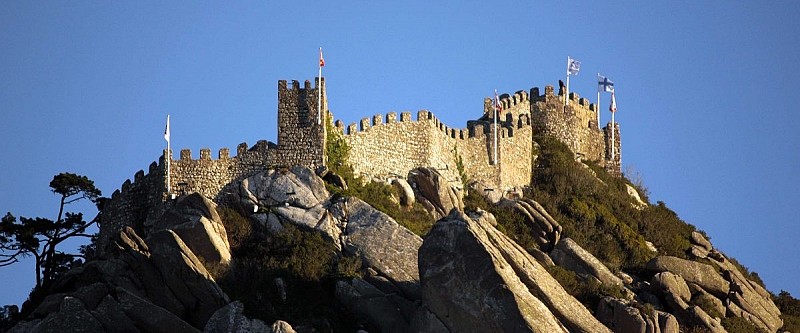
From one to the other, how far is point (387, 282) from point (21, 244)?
17806 mm

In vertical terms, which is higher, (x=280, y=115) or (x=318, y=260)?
(x=280, y=115)

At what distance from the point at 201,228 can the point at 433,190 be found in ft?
41.5

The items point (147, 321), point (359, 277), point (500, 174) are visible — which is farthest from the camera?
point (500, 174)

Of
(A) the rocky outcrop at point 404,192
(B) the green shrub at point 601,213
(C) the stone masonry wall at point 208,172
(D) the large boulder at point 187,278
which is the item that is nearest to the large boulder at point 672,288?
(B) the green shrub at point 601,213

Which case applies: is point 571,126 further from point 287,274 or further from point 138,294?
point 138,294

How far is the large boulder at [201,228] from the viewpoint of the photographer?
261ft

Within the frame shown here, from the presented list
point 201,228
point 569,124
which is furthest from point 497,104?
point 201,228

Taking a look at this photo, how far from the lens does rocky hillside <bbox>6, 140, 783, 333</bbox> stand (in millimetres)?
74938

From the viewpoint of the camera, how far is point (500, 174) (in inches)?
3743

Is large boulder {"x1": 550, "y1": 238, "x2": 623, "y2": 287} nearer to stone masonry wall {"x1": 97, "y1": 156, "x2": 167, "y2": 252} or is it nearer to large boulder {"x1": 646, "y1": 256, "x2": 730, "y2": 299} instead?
large boulder {"x1": 646, "y1": 256, "x2": 730, "y2": 299}

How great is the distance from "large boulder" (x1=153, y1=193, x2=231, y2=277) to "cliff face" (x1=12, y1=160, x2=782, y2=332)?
71mm

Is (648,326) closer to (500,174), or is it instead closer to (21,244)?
(500,174)

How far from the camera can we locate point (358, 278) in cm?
7950

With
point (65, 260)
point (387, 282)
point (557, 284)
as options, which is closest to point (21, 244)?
point (65, 260)
